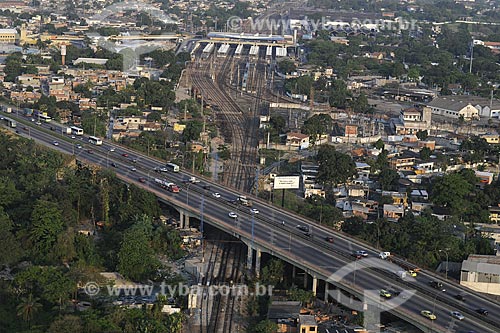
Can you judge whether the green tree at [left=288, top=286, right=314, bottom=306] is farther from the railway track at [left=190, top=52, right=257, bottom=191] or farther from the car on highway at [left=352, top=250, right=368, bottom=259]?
the railway track at [left=190, top=52, right=257, bottom=191]

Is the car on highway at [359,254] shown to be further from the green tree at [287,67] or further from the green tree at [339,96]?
the green tree at [287,67]

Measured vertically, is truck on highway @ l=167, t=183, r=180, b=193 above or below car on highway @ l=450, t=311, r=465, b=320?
above

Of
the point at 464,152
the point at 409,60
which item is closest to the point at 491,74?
the point at 409,60

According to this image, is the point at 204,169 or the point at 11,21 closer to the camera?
the point at 204,169

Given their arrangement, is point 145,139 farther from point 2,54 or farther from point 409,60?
point 409,60

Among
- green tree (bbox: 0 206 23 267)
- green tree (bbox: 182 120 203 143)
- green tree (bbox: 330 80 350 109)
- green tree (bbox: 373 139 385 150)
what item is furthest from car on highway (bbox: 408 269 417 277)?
green tree (bbox: 330 80 350 109)

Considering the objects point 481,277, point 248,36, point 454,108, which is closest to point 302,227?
point 481,277
